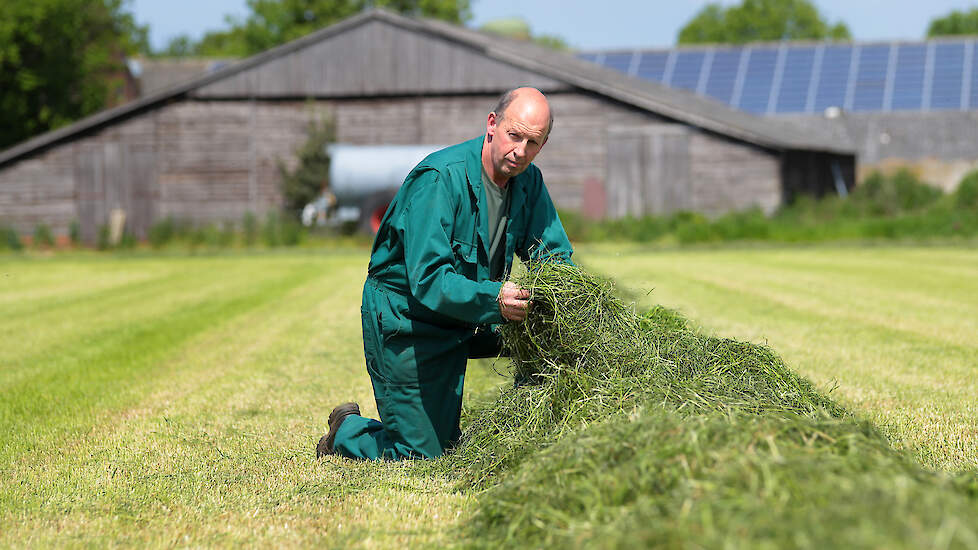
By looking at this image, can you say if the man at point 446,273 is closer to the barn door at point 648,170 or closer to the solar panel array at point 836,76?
the barn door at point 648,170

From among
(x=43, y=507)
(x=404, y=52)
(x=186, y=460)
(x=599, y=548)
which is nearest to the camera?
(x=599, y=548)

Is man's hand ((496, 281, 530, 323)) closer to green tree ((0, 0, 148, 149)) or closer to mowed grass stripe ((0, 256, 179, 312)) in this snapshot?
mowed grass stripe ((0, 256, 179, 312))

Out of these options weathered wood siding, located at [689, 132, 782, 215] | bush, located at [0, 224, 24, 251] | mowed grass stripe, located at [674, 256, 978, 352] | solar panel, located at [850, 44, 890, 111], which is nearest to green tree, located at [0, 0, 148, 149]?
bush, located at [0, 224, 24, 251]

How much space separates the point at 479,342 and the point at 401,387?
47 centimetres

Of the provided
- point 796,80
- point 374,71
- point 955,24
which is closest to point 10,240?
point 374,71

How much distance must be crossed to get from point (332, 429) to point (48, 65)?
44.8 m

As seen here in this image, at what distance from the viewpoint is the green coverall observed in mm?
4219

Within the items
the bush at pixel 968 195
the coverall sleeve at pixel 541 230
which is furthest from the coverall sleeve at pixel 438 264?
the bush at pixel 968 195

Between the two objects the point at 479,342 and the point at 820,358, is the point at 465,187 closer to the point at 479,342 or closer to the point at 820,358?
the point at 479,342

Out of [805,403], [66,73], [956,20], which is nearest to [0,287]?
[805,403]

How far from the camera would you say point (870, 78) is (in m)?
37.9

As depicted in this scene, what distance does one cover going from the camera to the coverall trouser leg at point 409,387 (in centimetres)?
453

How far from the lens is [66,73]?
44.8m

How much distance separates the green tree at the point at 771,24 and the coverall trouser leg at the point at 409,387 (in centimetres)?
8398
